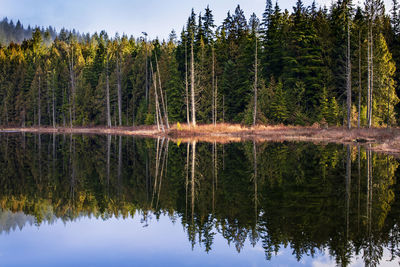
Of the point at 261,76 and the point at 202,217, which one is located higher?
the point at 261,76

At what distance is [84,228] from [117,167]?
8.49 metres

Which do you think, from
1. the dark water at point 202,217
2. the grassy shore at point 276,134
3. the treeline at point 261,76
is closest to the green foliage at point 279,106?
the treeline at point 261,76

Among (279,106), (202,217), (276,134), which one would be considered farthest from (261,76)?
(202,217)

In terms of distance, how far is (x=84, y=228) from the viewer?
24.3ft

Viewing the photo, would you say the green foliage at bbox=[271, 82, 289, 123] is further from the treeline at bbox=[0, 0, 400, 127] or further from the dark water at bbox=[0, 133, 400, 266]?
the dark water at bbox=[0, 133, 400, 266]

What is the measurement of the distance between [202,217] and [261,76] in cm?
4544

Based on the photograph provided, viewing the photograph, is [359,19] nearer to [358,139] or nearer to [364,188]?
[358,139]

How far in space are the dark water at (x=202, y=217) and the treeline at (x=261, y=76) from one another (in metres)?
27.6

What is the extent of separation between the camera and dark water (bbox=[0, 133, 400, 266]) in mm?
5730

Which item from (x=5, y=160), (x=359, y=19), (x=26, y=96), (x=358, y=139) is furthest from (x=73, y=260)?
(x=26, y=96)

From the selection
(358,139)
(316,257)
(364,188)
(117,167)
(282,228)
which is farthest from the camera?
(358,139)

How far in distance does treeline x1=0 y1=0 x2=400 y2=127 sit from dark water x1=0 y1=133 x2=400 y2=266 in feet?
90.6

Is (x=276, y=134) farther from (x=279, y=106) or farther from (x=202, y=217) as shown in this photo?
(x=202, y=217)

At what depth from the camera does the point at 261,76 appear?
50.7 metres
